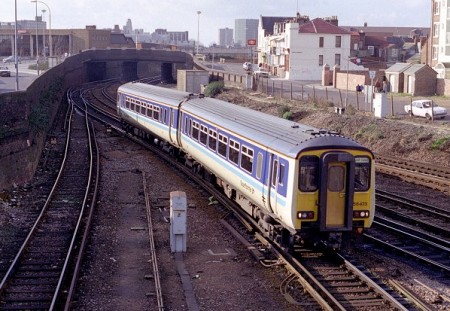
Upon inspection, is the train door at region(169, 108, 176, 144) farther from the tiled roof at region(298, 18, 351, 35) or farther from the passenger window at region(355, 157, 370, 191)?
the tiled roof at region(298, 18, 351, 35)

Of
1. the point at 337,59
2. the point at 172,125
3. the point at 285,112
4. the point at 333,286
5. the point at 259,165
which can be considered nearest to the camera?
the point at 333,286

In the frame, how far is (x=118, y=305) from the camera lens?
1211 centimetres

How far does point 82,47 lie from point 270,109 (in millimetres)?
79242

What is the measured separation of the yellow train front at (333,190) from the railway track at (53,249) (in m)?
4.73

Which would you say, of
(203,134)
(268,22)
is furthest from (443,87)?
(268,22)

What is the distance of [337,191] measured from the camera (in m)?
13.9

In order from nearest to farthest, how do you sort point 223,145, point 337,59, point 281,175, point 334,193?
point 334,193, point 281,175, point 223,145, point 337,59

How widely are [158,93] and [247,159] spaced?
48.4 ft

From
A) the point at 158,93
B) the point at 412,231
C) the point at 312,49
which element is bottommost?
the point at 412,231

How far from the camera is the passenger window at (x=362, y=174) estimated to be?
14.0 metres

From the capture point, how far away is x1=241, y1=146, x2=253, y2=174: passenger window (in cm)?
1639

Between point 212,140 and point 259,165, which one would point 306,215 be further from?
point 212,140

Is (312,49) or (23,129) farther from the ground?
(312,49)

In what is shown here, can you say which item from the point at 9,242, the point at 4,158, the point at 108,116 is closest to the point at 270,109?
the point at 108,116
